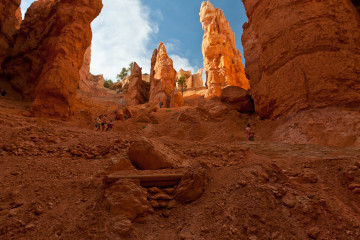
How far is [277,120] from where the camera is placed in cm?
1072

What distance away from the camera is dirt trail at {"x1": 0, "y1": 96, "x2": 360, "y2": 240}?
2.99 metres

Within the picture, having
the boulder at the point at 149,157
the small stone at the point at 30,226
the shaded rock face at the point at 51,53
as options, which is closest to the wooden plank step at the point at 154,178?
the boulder at the point at 149,157

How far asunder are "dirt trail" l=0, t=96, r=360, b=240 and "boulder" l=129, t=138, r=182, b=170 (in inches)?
13.0

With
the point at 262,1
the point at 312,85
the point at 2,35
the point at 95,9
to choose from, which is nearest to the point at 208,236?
the point at 312,85

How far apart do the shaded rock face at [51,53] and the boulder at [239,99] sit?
451 inches

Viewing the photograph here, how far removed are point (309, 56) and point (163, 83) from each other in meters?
21.9

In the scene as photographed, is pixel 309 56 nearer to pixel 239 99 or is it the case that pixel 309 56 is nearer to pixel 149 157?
pixel 239 99

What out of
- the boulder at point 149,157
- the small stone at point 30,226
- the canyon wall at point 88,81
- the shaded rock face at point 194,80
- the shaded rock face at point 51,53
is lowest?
the small stone at point 30,226

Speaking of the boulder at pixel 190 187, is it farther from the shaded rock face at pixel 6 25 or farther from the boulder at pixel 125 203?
the shaded rock face at pixel 6 25

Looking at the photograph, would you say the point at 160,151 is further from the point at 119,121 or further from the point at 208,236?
the point at 119,121

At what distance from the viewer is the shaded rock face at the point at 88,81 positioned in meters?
34.1

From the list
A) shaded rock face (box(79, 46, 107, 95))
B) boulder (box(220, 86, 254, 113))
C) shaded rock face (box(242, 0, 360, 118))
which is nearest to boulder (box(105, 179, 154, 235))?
shaded rock face (box(242, 0, 360, 118))

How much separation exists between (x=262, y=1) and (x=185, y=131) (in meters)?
10.1

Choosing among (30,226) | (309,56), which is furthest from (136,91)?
(30,226)
